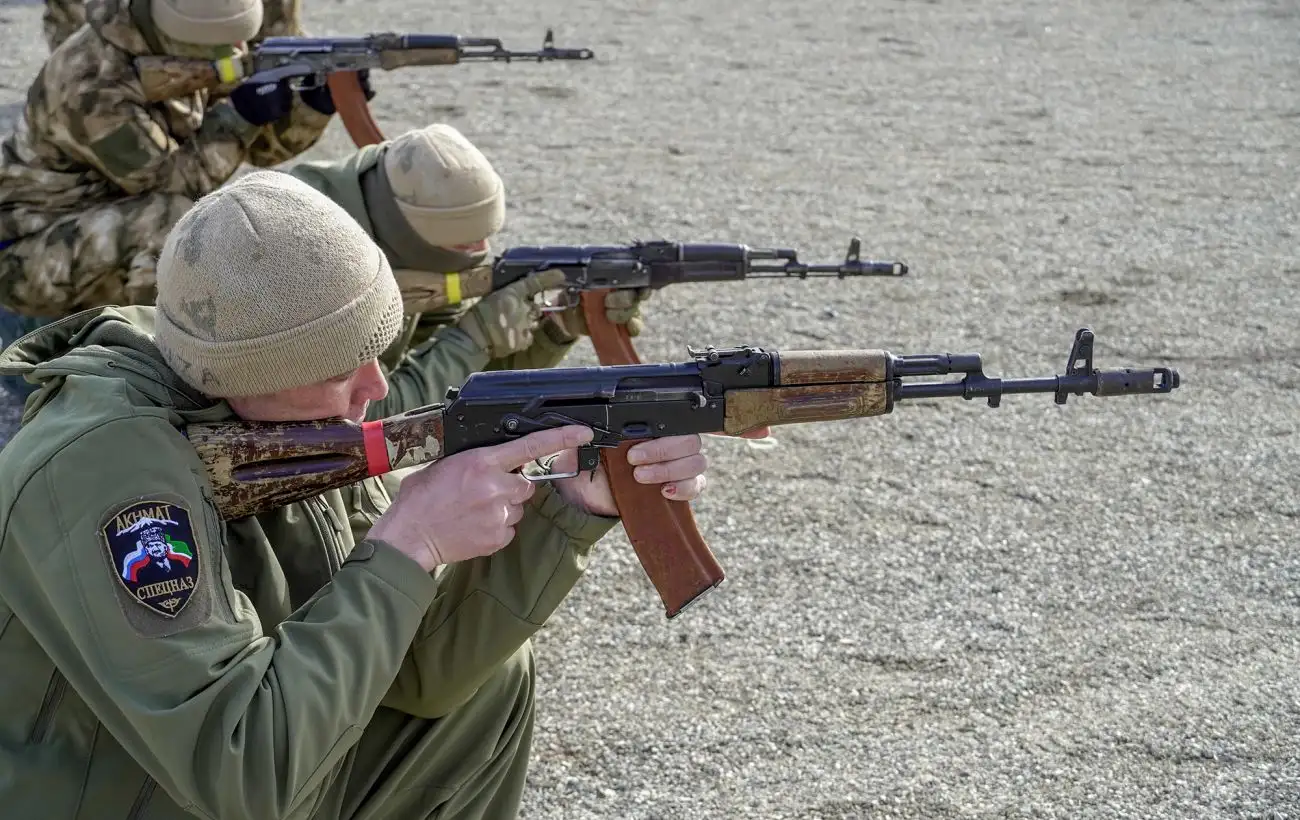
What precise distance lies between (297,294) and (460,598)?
31.5 inches

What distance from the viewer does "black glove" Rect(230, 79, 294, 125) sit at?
5.77 meters

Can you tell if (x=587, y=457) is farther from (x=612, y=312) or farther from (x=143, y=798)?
(x=612, y=312)

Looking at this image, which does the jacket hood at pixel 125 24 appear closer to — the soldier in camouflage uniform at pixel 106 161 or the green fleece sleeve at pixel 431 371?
the soldier in camouflage uniform at pixel 106 161

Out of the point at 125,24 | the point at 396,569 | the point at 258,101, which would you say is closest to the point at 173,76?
the point at 125,24

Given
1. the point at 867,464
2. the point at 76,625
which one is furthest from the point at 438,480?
the point at 867,464

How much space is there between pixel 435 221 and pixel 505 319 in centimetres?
37

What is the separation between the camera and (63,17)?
7.05 metres

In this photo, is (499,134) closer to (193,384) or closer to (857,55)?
(857,55)

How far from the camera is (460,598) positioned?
109 inches

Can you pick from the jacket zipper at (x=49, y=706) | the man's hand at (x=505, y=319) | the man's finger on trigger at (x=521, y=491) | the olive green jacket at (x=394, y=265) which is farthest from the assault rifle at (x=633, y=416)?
the man's hand at (x=505, y=319)

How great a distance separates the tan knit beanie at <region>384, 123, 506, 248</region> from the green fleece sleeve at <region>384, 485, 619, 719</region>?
1620mm

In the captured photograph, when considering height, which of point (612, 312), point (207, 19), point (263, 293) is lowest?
point (612, 312)

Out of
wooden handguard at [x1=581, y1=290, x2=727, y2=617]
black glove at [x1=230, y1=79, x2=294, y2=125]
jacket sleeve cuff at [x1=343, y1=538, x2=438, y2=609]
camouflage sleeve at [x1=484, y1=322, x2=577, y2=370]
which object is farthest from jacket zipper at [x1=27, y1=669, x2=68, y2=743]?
black glove at [x1=230, y1=79, x2=294, y2=125]

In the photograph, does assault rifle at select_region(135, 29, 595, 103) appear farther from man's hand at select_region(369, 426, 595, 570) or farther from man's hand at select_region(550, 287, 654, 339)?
man's hand at select_region(369, 426, 595, 570)
